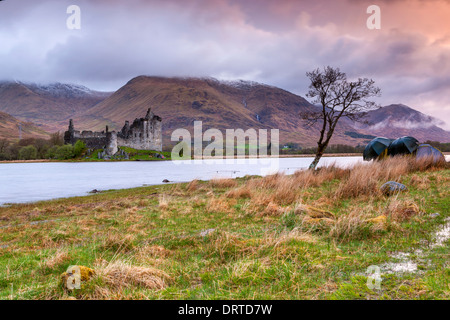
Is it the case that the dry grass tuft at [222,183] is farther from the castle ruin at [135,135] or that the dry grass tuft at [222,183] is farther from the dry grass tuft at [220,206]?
the castle ruin at [135,135]

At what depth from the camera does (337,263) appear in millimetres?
5371

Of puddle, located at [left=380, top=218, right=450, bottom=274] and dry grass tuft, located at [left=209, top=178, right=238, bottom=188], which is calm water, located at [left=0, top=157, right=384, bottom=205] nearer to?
dry grass tuft, located at [left=209, top=178, right=238, bottom=188]

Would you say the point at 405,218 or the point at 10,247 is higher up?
the point at 405,218

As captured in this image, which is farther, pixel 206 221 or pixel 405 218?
pixel 206 221

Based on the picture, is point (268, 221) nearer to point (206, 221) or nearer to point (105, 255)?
point (206, 221)

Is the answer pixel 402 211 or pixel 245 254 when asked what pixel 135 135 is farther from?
pixel 245 254

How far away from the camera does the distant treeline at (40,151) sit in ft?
323

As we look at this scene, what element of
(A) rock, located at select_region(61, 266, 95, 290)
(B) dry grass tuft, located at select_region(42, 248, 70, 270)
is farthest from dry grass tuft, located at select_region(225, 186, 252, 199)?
(A) rock, located at select_region(61, 266, 95, 290)

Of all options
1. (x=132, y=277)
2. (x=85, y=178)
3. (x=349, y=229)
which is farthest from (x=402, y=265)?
(x=85, y=178)

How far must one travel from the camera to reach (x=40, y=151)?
106 metres

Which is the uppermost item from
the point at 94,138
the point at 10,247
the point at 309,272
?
the point at 94,138

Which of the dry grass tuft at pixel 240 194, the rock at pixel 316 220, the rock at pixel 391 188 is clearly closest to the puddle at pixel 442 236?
the rock at pixel 316 220
